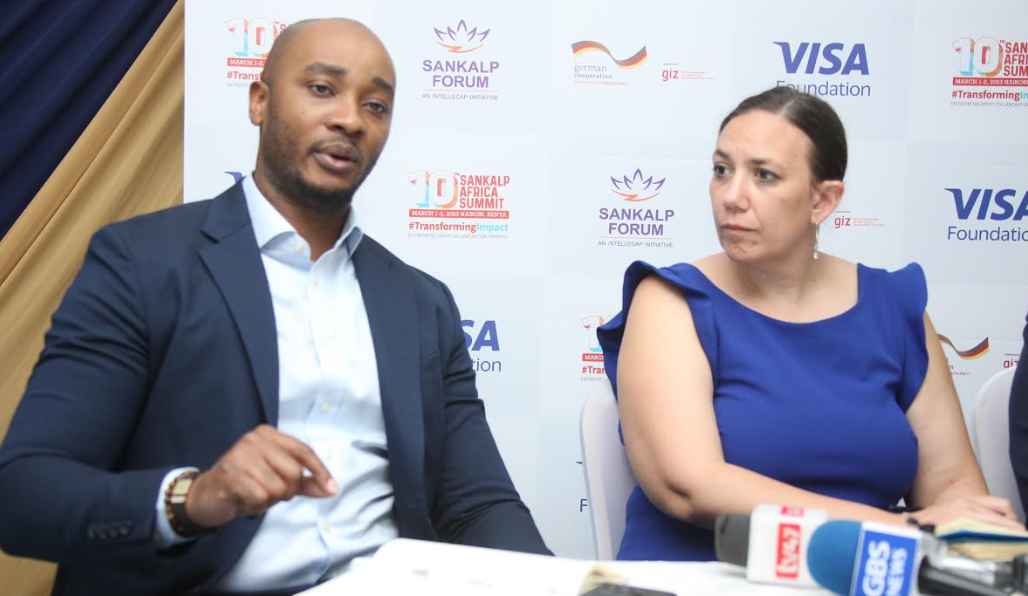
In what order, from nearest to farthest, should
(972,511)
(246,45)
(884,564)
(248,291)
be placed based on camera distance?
(884,564)
(972,511)
(248,291)
(246,45)

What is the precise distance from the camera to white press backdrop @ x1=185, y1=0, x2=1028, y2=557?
354 centimetres

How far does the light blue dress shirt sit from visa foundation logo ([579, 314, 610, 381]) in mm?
1791

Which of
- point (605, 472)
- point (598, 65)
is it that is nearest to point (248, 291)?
point (605, 472)

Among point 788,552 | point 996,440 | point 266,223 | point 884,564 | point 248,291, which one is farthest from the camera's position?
point 996,440

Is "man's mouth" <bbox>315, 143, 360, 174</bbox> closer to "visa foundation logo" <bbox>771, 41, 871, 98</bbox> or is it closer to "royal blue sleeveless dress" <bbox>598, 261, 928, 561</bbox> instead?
"royal blue sleeveless dress" <bbox>598, 261, 928, 561</bbox>

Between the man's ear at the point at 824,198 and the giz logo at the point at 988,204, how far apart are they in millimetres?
1724

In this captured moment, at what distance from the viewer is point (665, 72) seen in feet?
11.7

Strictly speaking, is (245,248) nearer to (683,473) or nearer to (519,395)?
(683,473)

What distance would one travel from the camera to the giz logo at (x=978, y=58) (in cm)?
357

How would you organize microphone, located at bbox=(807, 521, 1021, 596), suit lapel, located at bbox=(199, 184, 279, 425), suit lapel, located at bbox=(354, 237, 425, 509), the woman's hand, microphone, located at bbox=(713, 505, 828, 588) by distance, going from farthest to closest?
suit lapel, located at bbox=(354, 237, 425, 509), suit lapel, located at bbox=(199, 184, 279, 425), the woman's hand, microphone, located at bbox=(713, 505, 828, 588), microphone, located at bbox=(807, 521, 1021, 596)

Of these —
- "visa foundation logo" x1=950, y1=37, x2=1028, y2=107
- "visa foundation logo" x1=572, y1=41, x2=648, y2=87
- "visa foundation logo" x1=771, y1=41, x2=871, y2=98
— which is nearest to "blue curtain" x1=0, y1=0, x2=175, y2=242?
"visa foundation logo" x1=572, y1=41, x2=648, y2=87

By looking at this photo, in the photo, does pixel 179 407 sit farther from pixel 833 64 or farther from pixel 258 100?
pixel 833 64

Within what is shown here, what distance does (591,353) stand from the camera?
11.6ft

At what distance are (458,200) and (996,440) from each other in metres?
2.01
